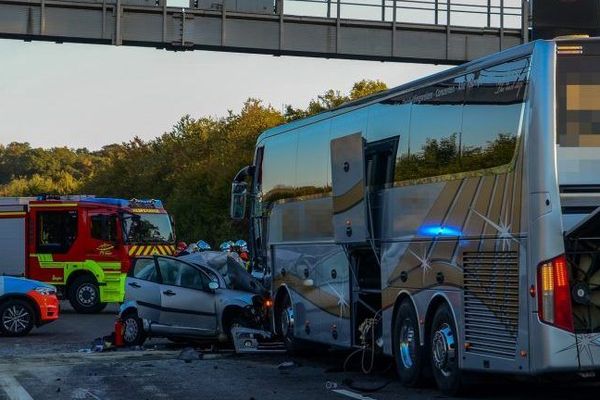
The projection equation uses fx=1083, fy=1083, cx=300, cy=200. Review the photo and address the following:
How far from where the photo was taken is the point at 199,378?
44.6 ft

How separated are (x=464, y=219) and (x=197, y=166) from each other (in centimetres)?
5767

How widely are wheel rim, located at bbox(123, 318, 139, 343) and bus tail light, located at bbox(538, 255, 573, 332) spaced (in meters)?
10.2

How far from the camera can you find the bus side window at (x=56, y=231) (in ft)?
95.4

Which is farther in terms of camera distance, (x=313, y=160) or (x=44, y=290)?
(x=44, y=290)

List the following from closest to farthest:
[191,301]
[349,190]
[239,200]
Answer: [349,190]
[191,301]
[239,200]

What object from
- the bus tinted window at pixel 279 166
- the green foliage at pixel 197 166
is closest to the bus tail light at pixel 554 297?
the bus tinted window at pixel 279 166

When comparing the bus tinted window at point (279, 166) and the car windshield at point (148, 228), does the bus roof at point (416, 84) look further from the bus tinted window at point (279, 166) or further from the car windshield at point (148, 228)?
the car windshield at point (148, 228)

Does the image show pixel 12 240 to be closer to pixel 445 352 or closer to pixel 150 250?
pixel 150 250

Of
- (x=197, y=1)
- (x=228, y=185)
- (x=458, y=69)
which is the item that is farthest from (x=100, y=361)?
(x=228, y=185)

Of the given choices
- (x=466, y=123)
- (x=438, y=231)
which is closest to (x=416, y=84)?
(x=466, y=123)

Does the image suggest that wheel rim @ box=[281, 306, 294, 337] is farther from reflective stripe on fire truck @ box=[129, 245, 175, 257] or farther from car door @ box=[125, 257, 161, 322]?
reflective stripe on fire truck @ box=[129, 245, 175, 257]

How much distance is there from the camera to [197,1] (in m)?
26.8

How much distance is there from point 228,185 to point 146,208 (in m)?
31.8

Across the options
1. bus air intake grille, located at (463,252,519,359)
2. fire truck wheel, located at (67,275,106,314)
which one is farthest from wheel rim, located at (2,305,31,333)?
bus air intake grille, located at (463,252,519,359)
